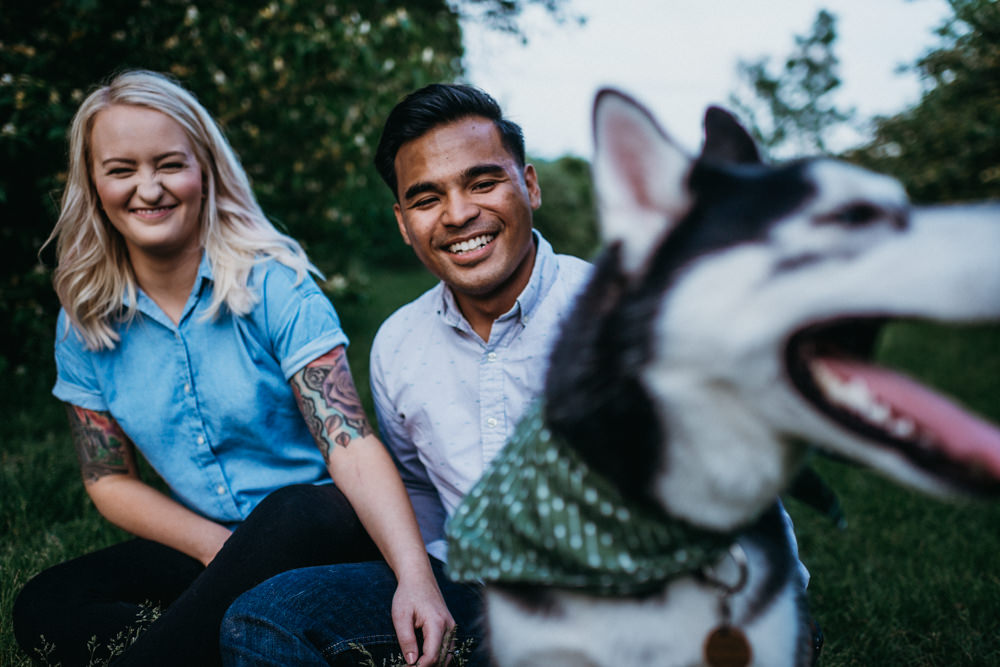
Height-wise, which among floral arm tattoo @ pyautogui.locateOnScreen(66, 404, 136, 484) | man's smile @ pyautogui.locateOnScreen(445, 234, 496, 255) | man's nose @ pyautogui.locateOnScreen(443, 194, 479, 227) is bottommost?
floral arm tattoo @ pyautogui.locateOnScreen(66, 404, 136, 484)

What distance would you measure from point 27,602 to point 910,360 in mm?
6959

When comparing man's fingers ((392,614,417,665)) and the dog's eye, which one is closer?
the dog's eye

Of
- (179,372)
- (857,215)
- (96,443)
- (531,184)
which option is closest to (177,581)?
(96,443)

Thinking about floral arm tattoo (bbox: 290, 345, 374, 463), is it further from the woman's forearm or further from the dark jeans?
the woman's forearm

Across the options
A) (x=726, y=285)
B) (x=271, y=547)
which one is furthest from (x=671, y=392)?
(x=271, y=547)

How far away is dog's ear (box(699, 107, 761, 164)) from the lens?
1215 millimetres

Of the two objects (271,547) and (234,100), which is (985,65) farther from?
(271,547)

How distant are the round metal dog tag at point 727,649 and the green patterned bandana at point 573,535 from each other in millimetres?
114

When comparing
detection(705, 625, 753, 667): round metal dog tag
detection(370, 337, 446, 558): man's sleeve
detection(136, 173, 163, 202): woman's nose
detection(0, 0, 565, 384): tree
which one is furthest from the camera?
detection(0, 0, 565, 384): tree

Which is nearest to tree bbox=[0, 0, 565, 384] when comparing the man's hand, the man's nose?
the man's nose

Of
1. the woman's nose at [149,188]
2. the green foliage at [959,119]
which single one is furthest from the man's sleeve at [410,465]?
the green foliage at [959,119]

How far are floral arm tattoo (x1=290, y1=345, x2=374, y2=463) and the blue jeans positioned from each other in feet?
1.19

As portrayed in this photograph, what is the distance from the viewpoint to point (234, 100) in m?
4.38

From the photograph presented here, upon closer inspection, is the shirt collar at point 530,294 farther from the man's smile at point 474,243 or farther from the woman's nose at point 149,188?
the woman's nose at point 149,188
